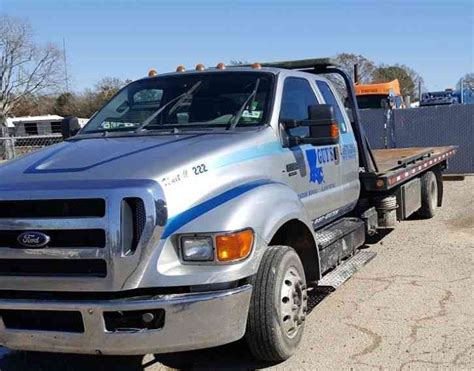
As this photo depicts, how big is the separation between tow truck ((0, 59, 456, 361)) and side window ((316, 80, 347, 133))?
1.02m

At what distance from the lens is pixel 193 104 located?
5.17 m

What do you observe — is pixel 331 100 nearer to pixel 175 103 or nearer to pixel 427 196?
pixel 175 103

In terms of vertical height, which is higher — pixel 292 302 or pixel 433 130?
pixel 433 130

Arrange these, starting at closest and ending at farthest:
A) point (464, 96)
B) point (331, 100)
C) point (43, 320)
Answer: point (43, 320)
point (331, 100)
point (464, 96)

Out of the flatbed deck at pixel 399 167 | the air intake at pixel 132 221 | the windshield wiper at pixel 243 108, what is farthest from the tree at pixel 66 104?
the air intake at pixel 132 221

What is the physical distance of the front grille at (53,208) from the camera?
361 centimetres

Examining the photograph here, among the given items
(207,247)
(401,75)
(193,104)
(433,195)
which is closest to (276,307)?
(207,247)

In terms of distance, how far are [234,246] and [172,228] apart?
0.40 meters

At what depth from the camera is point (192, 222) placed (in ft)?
12.1

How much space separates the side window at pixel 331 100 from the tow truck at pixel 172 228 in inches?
40.1

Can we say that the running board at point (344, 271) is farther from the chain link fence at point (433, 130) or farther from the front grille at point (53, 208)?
the chain link fence at point (433, 130)

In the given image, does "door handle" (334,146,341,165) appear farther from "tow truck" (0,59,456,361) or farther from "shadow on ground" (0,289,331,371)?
"shadow on ground" (0,289,331,371)

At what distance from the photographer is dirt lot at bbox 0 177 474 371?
176 inches

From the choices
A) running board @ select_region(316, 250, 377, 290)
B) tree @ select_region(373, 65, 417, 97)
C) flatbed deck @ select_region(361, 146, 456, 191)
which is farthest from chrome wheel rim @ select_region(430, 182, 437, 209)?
tree @ select_region(373, 65, 417, 97)
